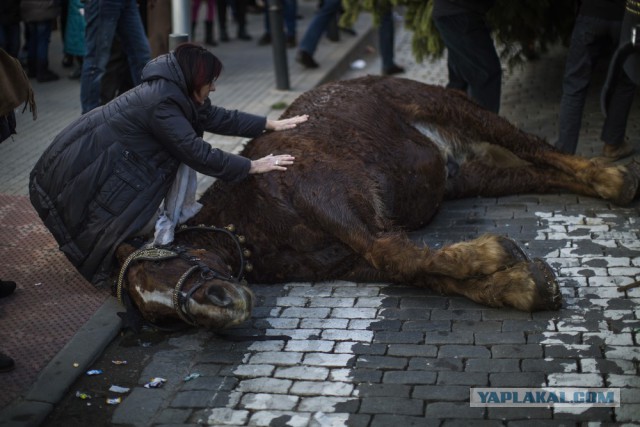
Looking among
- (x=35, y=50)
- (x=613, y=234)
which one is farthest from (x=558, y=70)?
(x=35, y=50)

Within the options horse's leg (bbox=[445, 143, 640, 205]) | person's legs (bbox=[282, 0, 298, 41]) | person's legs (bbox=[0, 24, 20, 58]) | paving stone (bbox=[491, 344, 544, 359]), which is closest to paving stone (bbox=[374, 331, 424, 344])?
paving stone (bbox=[491, 344, 544, 359])

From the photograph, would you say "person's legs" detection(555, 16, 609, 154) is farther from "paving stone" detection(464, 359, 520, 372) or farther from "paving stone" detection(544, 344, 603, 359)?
"paving stone" detection(464, 359, 520, 372)

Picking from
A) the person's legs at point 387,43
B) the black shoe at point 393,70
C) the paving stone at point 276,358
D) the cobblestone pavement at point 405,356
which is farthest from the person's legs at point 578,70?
the black shoe at point 393,70

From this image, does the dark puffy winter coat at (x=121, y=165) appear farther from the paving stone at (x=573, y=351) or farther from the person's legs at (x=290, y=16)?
the person's legs at (x=290, y=16)

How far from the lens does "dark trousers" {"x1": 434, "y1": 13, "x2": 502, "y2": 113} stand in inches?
302

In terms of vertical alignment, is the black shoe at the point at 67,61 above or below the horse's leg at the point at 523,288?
below

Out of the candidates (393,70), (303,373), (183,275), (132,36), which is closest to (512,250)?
(303,373)

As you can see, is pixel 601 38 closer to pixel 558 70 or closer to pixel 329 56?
pixel 558 70

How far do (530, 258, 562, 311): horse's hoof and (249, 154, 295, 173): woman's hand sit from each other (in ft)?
5.10

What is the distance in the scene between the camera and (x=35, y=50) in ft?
37.5

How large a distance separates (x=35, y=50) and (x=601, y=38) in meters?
7.23

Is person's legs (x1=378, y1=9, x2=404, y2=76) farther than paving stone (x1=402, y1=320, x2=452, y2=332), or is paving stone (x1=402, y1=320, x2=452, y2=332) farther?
person's legs (x1=378, y1=9, x2=404, y2=76)

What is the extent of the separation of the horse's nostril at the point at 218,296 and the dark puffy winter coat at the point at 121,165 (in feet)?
3.23

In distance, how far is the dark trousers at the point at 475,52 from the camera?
767 cm
